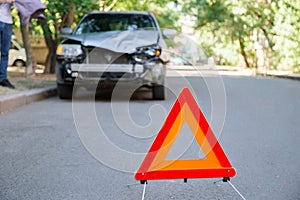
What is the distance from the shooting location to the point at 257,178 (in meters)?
4.02

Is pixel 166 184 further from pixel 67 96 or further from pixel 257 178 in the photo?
pixel 67 96

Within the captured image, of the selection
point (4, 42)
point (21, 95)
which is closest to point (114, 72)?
point (21, 95)

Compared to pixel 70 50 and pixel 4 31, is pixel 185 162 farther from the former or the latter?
pixel 4 31

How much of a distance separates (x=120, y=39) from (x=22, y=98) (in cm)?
211

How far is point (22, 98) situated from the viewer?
8742 mm

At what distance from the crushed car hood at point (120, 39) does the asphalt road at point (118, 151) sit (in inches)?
42.6

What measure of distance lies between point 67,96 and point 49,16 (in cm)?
388

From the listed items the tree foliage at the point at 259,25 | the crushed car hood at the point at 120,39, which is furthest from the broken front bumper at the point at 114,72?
the tree foliage at the point at 259,25

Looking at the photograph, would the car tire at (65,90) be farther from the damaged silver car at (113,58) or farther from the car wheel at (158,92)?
the car wheel at (158,92)

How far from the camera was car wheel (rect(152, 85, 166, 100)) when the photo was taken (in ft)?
31.6

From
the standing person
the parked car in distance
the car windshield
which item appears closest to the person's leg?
the standing person

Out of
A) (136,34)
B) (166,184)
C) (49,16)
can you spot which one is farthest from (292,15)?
(166,184)

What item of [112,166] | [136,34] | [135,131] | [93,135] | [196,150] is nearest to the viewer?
[112,166]

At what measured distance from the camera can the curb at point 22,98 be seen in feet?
25.7
